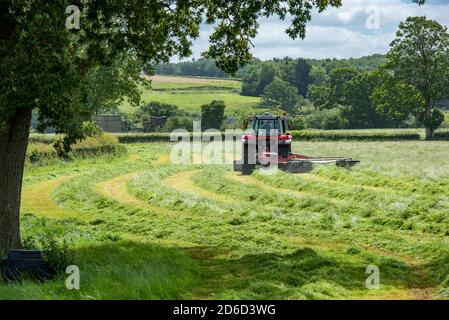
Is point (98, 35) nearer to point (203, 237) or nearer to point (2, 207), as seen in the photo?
point (2, 207)

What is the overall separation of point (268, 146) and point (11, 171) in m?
21.7

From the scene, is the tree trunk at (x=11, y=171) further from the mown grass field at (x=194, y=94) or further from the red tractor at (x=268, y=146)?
the mown grass field at (x=194, y=94)

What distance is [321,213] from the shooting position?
70.8 feet

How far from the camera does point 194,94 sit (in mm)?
163000

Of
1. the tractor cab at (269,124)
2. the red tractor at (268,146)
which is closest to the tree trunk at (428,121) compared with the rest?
the red tractor at (268,146)

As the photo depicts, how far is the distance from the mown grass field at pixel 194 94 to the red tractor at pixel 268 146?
102m

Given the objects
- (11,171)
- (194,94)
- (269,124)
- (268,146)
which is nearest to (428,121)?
(269,124)

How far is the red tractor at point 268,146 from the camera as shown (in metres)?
35.1

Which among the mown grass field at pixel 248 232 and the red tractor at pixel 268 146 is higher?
the red tractor at pixel 268 146

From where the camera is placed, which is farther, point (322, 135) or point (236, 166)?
point (322, 135)

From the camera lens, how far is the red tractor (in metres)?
35.1
